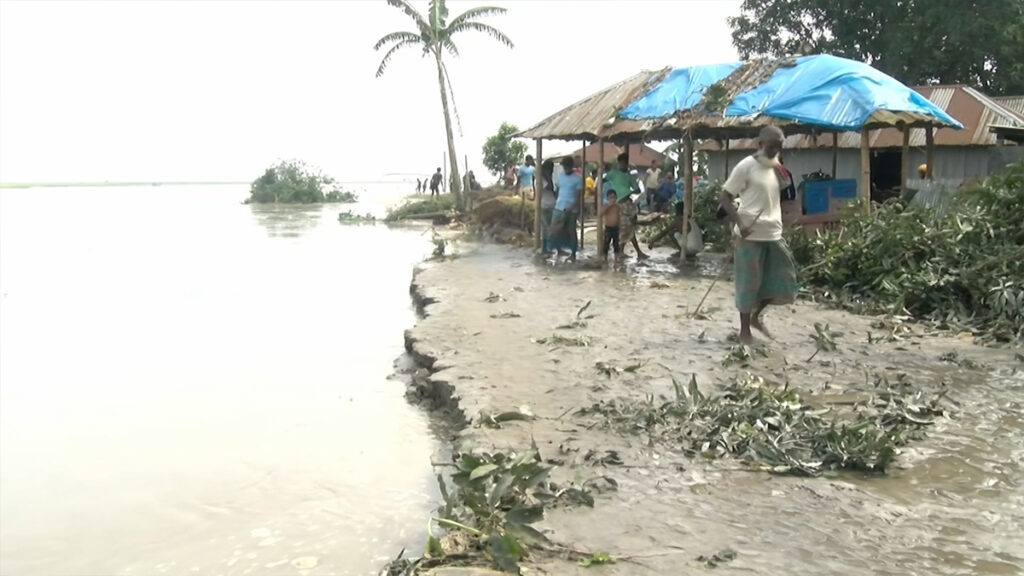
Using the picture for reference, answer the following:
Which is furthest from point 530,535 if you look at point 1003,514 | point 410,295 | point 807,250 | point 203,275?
point 203,275

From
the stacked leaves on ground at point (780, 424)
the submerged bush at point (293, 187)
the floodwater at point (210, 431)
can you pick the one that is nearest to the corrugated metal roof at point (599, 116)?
the floodwater at point (210, 431)

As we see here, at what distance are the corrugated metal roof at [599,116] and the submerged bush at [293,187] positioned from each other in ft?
117

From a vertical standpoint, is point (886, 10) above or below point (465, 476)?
above

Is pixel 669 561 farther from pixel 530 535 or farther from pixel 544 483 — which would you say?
pixel 544 483

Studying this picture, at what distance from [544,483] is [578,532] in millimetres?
419

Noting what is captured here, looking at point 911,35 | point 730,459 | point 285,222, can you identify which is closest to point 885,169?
point 911,35

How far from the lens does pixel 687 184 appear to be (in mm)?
11047

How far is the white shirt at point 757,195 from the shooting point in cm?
623

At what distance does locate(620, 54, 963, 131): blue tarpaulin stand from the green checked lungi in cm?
348

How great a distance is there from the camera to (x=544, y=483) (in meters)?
3.76

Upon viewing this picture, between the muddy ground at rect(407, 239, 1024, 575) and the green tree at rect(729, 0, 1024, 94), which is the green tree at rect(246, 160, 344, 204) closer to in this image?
the green tree at rect(729, 0, 1024, 94)

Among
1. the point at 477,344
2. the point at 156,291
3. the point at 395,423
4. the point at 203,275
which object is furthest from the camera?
the point at 203,275

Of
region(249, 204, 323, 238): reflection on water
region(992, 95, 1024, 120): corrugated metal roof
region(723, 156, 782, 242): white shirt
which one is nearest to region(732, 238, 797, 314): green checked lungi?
region(723, 156, 782, 242): white shirt

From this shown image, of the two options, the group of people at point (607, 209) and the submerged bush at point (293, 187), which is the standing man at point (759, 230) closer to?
the group of people at point (607, 209)
